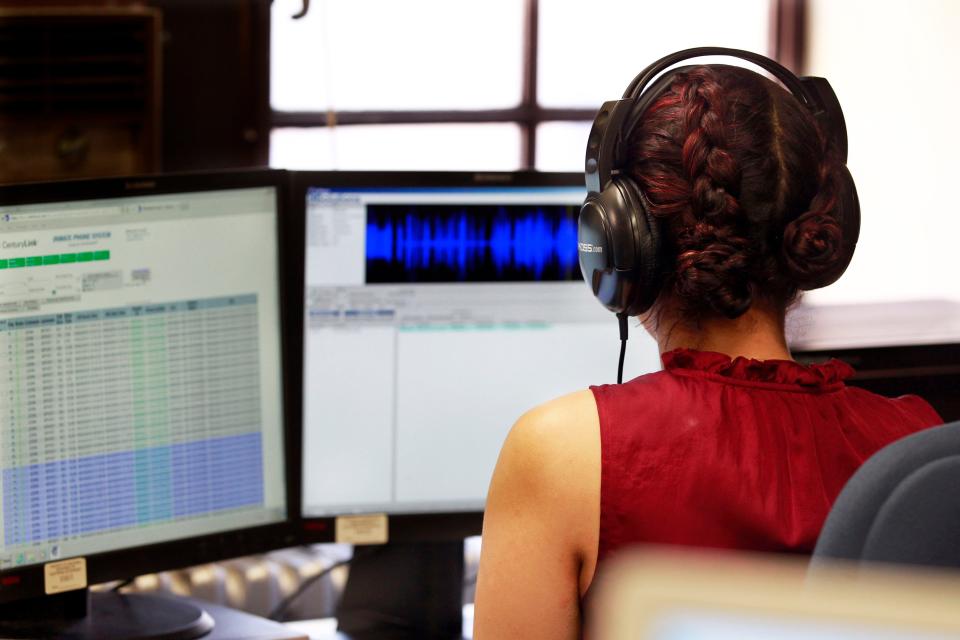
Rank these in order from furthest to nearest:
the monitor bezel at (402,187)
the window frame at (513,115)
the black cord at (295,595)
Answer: the window frame at (513,115)
the black cord at (295,595)
the monitor bezel at (402,187)

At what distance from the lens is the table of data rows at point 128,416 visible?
3.75 feet

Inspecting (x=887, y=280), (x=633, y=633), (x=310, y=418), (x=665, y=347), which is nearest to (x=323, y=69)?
(x=887, y=280)

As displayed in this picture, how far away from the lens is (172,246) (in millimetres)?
1209

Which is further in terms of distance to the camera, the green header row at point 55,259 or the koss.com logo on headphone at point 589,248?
the green header row at point 55,259

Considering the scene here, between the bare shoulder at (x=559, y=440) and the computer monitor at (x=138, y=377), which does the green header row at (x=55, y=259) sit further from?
the bare shoulder at (x=559, y=440)

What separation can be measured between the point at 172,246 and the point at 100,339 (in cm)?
12

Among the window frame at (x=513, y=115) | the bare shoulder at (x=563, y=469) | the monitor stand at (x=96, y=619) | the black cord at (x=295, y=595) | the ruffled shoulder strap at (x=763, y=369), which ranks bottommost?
the black cord at (x=295, y=595)

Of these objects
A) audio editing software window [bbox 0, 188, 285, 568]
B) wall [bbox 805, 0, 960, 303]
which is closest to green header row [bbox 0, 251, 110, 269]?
A: audio editing software window [bbox 0, 188, 285, 568]

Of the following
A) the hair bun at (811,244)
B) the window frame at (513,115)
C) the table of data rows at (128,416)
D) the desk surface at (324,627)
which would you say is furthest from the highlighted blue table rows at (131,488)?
the window frame at (513,115)

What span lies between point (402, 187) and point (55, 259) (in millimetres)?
372

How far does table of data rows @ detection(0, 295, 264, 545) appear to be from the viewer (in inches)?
44.9

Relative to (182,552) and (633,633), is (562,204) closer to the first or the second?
(182,552)

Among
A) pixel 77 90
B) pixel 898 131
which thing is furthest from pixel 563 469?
pixel 898 131

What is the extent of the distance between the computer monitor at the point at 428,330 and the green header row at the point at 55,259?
0.74 ft
